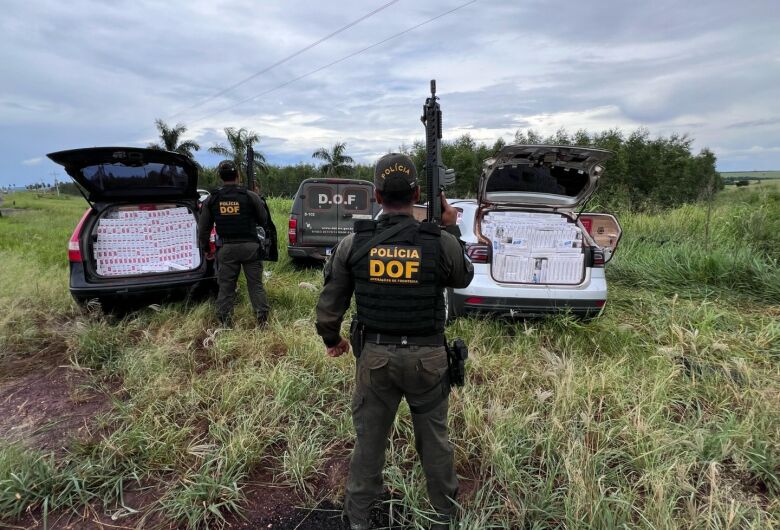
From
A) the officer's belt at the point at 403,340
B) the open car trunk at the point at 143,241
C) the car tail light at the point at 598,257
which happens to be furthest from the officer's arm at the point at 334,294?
the open car trunk at the point at 143,241

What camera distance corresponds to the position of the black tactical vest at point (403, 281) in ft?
6.11

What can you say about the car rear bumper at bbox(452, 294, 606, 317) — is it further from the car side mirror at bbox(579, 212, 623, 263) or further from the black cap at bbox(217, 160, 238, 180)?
the black cap at bbox(217, 160, 238, 180)

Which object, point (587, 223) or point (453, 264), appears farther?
point (587, 223)

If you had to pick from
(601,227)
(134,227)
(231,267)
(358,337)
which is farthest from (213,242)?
(601,227)

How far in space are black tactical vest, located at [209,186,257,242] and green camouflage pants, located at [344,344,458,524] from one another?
277 centimetres

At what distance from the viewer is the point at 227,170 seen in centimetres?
429

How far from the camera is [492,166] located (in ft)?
14.1

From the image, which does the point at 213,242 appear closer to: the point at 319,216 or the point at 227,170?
the point at 227,170

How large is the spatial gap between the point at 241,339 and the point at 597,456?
2.94m

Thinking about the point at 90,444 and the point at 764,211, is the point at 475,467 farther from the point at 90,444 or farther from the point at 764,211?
the point at 764,211

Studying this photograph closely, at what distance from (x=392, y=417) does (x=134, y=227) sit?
157 inches

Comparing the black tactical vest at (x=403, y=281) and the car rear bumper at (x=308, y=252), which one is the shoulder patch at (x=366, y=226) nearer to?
the black tactical vest at (x=403, y=281)

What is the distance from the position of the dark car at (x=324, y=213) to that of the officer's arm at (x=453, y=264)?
528 centimetres

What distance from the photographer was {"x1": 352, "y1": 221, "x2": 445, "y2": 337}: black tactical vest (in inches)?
73.4
